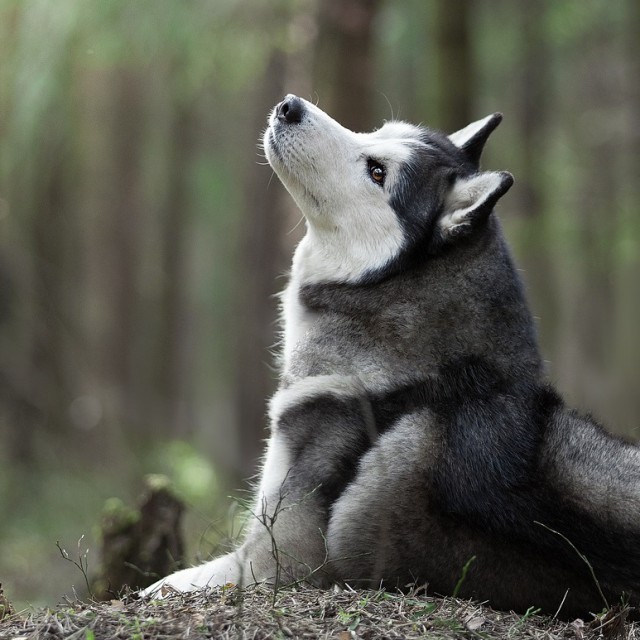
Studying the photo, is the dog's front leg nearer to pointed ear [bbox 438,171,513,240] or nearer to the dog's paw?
the dog's paw

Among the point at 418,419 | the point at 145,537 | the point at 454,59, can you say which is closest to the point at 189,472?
the point at 454,59

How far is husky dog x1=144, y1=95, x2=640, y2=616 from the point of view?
15.0 feet

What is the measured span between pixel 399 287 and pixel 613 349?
591 inches

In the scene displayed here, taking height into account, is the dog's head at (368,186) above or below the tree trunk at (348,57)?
below

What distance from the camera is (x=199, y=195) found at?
73.2ft

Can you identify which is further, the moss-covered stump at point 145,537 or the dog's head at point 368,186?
the moss-covered stump at point 145,537

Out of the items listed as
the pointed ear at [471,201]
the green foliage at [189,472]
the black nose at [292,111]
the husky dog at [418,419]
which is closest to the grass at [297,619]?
the husky dog at [418,419]

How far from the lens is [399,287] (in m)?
5.61

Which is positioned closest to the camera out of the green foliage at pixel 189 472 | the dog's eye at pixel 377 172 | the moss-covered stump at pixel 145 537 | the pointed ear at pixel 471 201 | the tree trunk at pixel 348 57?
the pointed ear at pixel 471 201

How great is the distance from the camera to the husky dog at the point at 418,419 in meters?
4.58

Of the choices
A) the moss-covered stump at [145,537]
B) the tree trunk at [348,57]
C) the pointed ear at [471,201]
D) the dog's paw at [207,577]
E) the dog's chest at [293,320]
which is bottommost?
the moss-covered stump at [145,537]

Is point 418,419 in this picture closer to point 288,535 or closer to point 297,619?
point 288,535

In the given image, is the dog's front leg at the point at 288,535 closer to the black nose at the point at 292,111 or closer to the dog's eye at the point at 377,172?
the dog's eye at the point at 377,172

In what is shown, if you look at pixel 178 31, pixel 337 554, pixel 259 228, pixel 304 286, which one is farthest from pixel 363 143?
pixel 259 228
